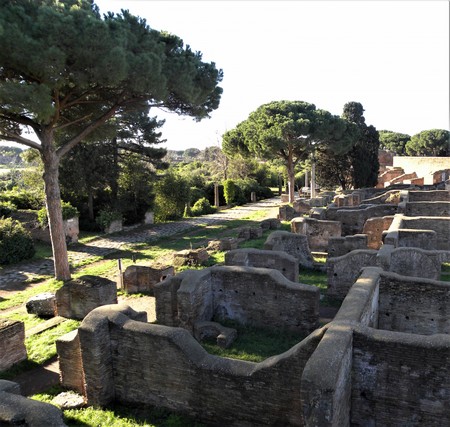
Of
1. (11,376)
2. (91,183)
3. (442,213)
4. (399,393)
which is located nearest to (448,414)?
(399,393)

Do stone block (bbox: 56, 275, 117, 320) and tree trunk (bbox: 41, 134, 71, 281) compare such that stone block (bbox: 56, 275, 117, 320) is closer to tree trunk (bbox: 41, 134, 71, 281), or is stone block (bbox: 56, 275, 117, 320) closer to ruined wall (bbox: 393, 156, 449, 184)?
tree trunk (bbox: 41, 134, 71, 281)

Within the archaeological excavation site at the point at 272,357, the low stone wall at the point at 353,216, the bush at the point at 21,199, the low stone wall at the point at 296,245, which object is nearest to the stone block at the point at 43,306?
the archaeological excavation site at the point at 272,357

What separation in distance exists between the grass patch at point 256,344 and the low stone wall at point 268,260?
212cm

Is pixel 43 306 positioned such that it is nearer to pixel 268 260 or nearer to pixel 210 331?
pixel 210 331

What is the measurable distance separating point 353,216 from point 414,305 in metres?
9.87

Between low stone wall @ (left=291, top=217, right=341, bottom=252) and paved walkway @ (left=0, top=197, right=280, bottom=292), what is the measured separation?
776 cm

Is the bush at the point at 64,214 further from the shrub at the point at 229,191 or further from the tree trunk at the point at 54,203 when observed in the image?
the shrub at the point at 229,191

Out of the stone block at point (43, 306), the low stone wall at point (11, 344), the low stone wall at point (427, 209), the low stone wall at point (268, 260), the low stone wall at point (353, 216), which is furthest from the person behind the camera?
→ the low stone wall at point (353, 216)

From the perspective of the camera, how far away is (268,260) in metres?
10.6

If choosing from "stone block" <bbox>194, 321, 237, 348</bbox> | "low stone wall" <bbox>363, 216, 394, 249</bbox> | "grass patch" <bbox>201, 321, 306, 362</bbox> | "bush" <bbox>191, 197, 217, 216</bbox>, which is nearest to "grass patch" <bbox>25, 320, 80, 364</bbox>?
"stone block" <bbox>194, 321, 237, 348</bbox>

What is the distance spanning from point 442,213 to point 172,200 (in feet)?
51.9

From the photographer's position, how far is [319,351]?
4727 mm

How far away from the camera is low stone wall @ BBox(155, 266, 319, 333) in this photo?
8.12m

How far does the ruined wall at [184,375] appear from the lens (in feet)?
17.4
